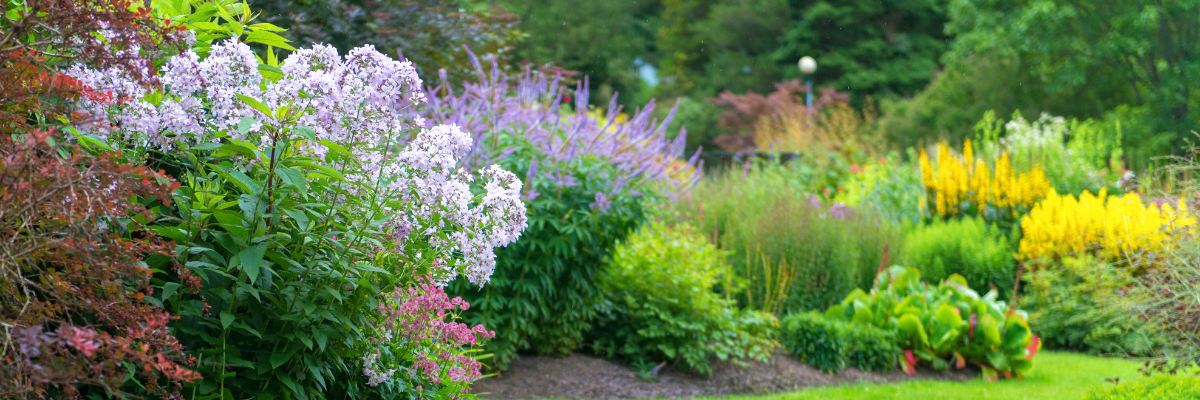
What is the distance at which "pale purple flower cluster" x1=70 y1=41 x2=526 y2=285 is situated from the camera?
189cm

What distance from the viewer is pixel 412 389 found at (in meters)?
2.65

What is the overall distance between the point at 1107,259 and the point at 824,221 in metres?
2.07

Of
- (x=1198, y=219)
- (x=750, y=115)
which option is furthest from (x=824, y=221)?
(x=750, y=115)

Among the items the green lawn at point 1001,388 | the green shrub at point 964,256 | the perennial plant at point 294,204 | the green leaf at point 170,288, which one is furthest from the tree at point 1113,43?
the green leaf at point 170,288

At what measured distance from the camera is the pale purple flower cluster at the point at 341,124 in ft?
6.22

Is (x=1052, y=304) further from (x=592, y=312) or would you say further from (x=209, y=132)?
(x=209, y=132)

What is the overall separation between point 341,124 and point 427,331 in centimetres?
87

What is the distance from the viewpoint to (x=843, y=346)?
17.6 ft

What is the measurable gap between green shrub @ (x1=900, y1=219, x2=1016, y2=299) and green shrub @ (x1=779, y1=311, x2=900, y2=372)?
2054 millimetres

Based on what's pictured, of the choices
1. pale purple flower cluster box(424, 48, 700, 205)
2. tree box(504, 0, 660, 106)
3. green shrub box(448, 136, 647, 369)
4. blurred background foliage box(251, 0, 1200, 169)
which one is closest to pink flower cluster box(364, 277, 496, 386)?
green shrub box(448, 136, 647, 369)

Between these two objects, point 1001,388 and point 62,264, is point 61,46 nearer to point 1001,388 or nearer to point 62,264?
point 62,264

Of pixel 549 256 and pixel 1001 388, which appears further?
pixel 1001 388

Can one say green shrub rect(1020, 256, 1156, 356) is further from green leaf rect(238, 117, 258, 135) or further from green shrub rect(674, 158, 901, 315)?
green leaf rect(238, 117, 258, 135)

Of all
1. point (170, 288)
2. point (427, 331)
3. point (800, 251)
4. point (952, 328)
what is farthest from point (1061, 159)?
point (170, 288)
